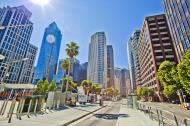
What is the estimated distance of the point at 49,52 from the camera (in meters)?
161

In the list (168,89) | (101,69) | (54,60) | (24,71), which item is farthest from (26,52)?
(168,89)

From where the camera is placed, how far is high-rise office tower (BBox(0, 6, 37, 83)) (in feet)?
305

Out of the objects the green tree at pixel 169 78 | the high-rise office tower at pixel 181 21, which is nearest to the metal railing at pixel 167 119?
the green tree at pixel 169 78

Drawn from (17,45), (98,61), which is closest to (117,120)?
(17,45)

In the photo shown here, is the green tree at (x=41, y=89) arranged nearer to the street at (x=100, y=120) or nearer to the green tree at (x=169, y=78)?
the street at (x=100, y=120)

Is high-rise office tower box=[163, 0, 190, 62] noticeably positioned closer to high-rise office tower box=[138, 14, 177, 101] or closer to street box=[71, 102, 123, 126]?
high-rise office tower box=[138, 14, 177, 101]

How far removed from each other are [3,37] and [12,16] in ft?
62.2

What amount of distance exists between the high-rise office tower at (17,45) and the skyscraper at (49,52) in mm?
32554

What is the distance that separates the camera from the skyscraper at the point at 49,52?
498 ft

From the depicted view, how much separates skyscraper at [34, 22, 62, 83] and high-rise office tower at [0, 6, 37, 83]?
32.6 m

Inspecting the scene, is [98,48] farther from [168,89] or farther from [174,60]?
[168,89]

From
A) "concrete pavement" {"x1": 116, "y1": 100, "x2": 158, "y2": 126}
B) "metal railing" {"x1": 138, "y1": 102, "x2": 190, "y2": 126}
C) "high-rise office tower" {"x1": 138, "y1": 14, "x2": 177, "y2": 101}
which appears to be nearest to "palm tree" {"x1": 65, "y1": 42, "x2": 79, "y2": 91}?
"concrete pavement" {"x1": 116, "y1": 100, "x2": 158, "y2": 126}

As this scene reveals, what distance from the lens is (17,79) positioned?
105 metres

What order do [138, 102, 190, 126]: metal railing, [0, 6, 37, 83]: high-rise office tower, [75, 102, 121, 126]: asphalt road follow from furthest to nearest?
[0, 6, 37, 83]: high-rise office tower < [75, 102, 121, 126]: asphalt road < [138, 102, 190, 126]: metal railing
